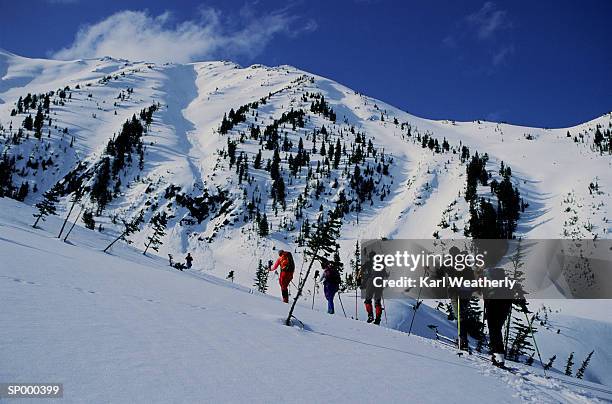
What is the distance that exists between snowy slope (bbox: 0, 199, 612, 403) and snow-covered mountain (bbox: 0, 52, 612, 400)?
106 ft

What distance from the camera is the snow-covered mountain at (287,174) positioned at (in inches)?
2916

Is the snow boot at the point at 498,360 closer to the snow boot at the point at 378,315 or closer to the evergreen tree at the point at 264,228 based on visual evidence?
the snow boot at the point at 378,315

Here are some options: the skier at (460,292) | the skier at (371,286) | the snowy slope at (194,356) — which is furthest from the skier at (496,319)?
the skier at (371,286)

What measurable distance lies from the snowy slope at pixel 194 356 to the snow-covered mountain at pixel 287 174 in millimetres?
32273

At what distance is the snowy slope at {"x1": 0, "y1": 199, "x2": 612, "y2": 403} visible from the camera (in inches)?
112

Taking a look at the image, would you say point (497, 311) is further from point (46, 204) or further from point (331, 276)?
point (46, 204)

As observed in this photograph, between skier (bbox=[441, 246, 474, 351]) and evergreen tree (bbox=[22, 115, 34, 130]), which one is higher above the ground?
evergreen tree (bbox=[22, 115, 34, 130])

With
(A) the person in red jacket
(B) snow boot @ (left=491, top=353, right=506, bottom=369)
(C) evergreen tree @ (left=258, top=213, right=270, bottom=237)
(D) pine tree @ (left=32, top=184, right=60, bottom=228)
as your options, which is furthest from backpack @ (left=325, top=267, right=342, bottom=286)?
(C) evergreen tree @ (left=258, top=213, right=270, bottom=237)

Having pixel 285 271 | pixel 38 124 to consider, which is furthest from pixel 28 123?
pixel 285 271

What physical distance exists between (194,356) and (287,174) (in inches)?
4107

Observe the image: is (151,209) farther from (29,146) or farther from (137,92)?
(137,92)

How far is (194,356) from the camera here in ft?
12.3

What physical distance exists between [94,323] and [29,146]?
451 feet

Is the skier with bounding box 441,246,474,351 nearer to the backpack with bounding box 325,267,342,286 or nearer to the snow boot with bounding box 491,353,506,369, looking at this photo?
the snow boot with bounding box 491,353,506,369
